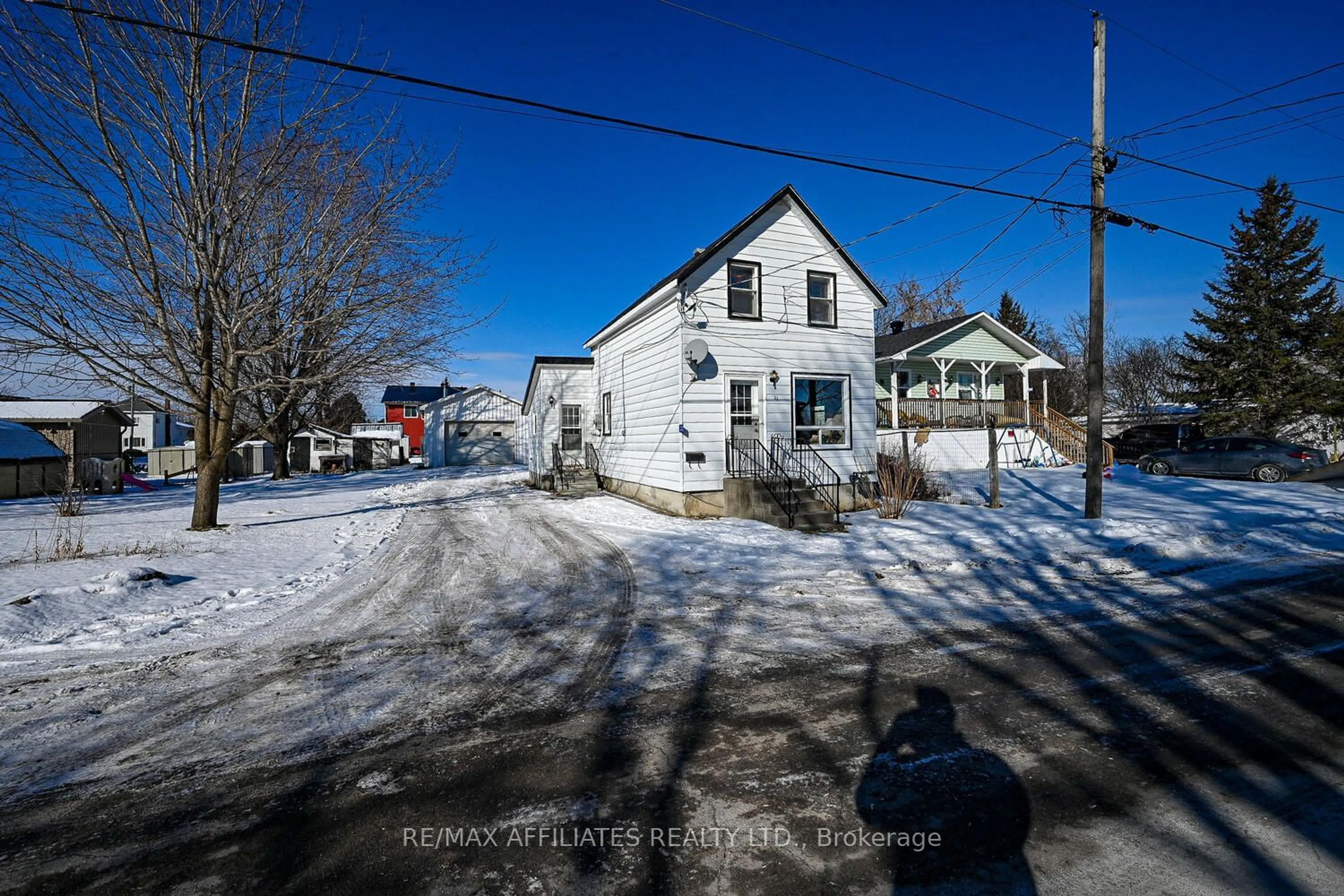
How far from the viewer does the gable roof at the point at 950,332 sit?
24766mm

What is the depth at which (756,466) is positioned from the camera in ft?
44.4

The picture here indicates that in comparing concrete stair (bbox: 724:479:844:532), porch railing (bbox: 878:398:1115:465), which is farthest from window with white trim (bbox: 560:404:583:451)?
porch railing (bbox: 878:398:1115:465)

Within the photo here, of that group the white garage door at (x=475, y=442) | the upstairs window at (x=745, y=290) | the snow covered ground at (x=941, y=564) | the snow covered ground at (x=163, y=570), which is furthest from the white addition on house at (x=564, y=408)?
the white garage door at (x=475, y=442)

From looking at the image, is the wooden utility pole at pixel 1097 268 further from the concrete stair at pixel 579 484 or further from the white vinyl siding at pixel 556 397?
the white vinyl siding at pixel 556 397

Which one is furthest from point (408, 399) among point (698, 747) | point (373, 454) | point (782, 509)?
point (698, 747)

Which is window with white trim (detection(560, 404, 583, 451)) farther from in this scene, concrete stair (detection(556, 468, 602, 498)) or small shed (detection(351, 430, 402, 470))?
small shed (detection(351, 430, 402, 470))

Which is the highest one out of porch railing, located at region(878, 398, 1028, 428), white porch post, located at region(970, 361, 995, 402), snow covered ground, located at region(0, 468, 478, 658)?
white porch post, located at region(970, 361, 995, 402)

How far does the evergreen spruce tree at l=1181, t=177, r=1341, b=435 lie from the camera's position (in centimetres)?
2558

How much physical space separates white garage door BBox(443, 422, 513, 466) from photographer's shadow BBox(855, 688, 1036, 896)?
35653 millimetres

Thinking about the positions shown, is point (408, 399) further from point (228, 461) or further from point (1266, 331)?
point (1266, 331)

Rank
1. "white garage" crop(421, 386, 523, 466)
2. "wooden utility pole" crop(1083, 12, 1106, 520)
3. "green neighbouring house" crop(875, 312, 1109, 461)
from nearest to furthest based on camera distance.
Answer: "wooden utility pole" crop(1083, 12, 1106, 520) < "green neighbouring house" crop(875, 312, 1109, 461) < "white garage" crop(421, 386, 523, 466)

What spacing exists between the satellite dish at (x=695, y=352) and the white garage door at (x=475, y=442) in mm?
26396

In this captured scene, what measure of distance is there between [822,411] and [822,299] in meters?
2.62

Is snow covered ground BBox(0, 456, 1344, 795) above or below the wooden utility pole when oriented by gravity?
below
